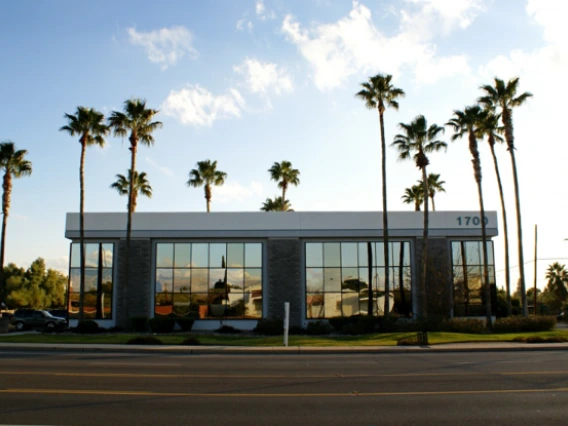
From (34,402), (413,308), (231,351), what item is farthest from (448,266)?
(34,402)

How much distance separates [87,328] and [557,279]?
56.2m

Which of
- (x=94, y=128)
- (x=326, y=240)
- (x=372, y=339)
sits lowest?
(x=372, y=339)

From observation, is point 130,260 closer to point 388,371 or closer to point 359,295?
point 359,295

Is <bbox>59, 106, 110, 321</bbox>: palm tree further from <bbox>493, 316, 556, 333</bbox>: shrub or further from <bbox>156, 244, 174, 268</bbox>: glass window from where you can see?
<bbox>493, 316, 556, 333</bbox>: shrub

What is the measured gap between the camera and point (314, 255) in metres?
36.9

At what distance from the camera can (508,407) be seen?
9469 mm

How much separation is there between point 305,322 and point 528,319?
13067mm

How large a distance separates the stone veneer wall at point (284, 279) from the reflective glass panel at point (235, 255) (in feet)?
5.74

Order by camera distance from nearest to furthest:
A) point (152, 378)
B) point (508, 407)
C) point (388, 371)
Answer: point (508, 407) → point (152, 378) → point (388, 371)

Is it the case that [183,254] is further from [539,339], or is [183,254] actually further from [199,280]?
[539,339]

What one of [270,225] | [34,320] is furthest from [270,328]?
[34,320]

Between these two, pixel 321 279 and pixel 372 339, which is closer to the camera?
pixel 372 339

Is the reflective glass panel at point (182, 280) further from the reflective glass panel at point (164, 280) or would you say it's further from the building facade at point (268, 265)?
the reflective glass panel at point (164, 280)

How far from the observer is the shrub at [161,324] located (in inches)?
1336
